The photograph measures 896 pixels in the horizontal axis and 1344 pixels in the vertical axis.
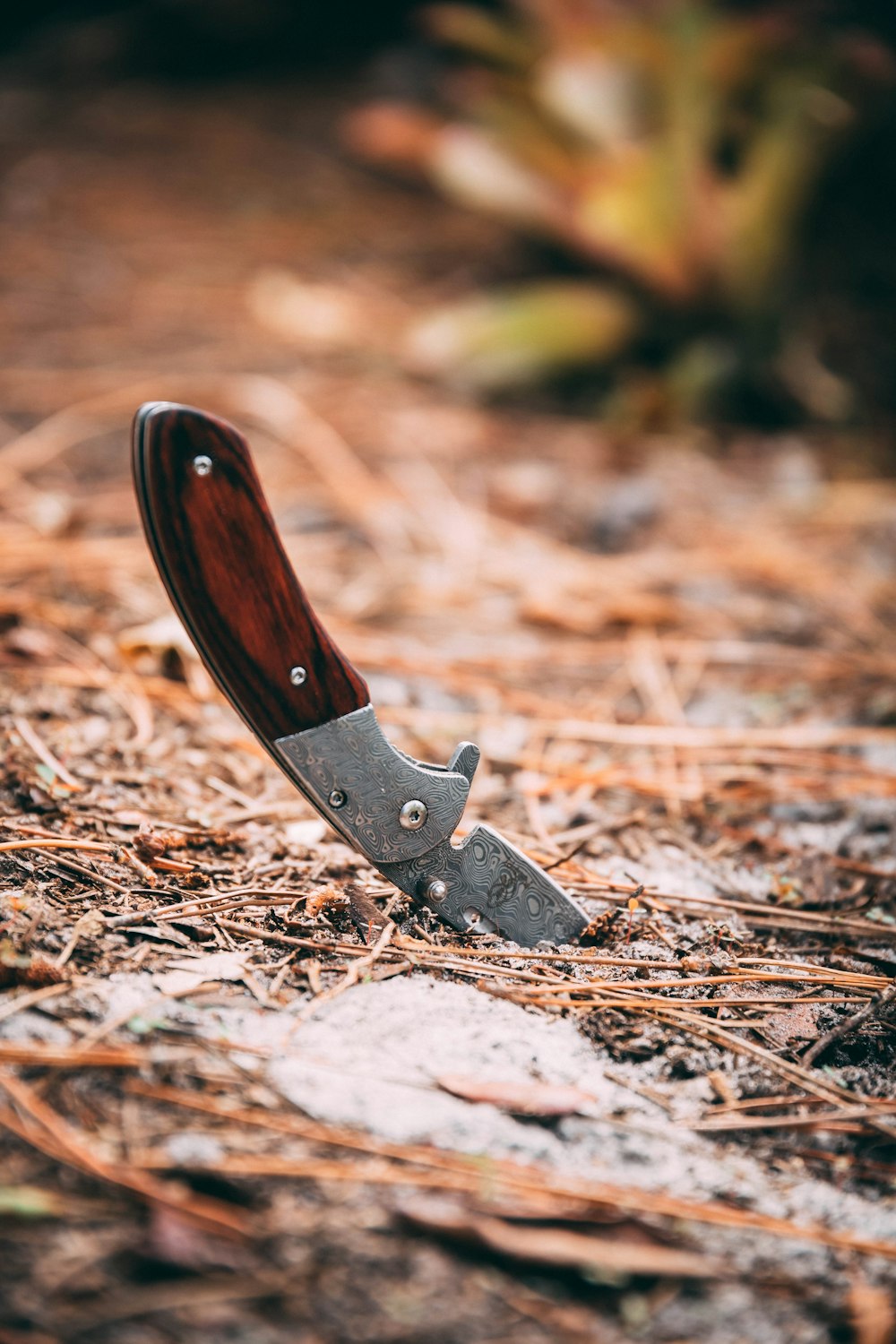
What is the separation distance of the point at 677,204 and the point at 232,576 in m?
2.20

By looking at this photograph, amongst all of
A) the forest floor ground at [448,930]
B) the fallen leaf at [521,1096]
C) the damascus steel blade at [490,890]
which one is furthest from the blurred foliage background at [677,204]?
the fallen leaf at [521,1096]

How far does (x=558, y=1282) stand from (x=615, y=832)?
0.70 metres

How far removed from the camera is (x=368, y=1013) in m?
0.94

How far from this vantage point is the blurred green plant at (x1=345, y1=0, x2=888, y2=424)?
2609 mm

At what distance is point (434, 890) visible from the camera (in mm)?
1042

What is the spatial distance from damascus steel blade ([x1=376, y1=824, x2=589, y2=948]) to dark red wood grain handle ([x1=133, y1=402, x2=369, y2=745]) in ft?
0.62

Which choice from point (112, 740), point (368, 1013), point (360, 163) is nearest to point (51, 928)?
point (368, 1013)

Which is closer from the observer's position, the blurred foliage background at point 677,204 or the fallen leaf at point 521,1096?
the fallen leaf at point 521,1096

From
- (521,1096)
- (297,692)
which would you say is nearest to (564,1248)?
(521,1096)

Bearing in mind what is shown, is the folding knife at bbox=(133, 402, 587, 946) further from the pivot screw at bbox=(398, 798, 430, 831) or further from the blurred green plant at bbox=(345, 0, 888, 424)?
the blurred green plant at bbox=(345, 0, 888, 424)

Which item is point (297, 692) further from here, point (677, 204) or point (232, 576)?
point (677, 204)

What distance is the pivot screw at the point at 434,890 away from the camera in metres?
1.04

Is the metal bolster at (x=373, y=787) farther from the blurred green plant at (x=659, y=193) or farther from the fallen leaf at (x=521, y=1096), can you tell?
the blurred green plant at (x=659, y=193)

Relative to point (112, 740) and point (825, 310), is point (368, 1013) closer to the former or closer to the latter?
point (112, 740)
